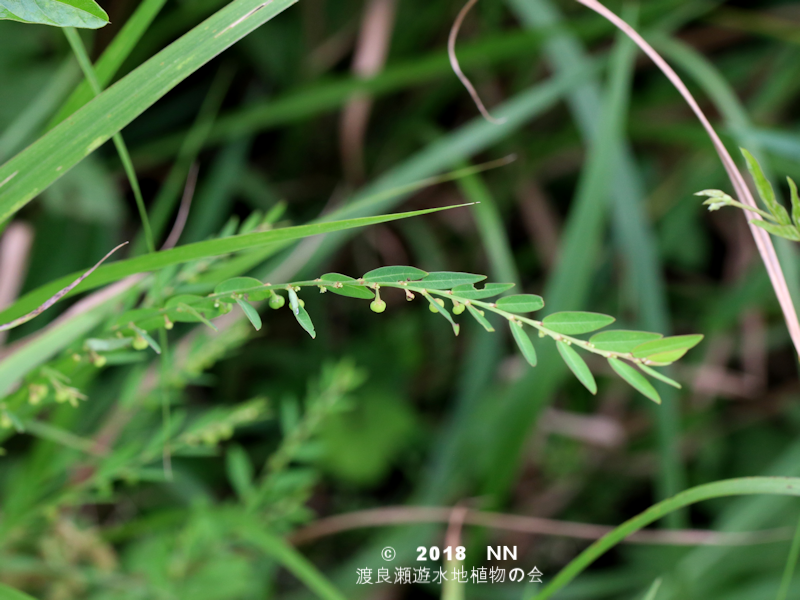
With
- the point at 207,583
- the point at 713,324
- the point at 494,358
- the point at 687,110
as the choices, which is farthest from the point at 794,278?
the point at 207,583

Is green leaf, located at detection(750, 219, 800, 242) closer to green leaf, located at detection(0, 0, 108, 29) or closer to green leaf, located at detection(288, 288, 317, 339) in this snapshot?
green leaf, located at detection(288, 288, 317, 339)

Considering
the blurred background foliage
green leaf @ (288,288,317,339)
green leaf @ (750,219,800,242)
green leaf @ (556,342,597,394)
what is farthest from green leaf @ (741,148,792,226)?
the blurred background foliage

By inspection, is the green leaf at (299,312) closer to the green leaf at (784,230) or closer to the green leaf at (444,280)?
the green leaf at (444,280)

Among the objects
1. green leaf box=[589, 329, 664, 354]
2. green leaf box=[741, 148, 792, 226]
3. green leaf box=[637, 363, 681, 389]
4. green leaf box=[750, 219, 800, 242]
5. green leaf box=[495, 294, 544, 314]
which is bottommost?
green leaf box=[637, 363, 681, 389]

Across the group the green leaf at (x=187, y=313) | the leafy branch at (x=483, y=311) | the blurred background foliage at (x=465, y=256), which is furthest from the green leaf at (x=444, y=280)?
the blurred background foliage at (x=465, y=256)

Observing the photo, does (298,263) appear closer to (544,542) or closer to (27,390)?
(27,390)
